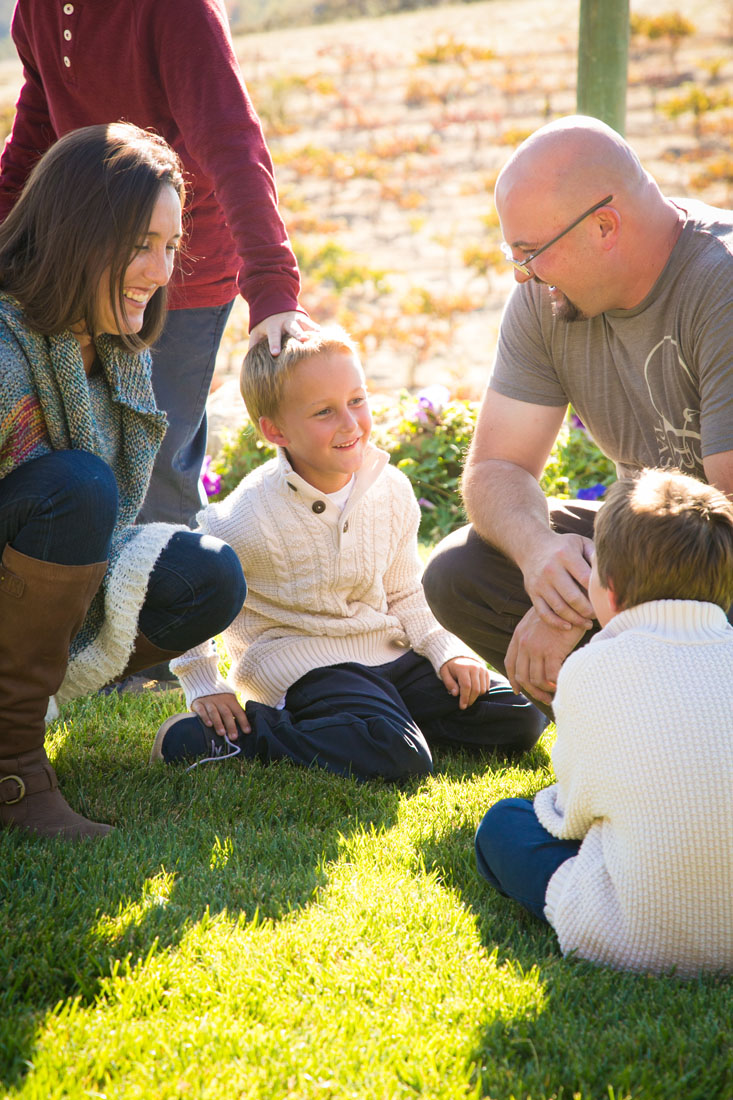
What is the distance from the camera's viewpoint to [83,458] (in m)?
2.35

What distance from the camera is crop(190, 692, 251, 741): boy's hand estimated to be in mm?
2746

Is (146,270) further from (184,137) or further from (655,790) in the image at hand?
(655,790)

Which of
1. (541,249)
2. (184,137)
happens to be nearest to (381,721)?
(541,249)

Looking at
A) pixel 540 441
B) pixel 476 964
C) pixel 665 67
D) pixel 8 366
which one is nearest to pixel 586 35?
pixel 540 441

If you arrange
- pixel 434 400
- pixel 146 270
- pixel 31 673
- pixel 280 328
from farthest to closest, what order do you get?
pixel 434 400, pixel 280 328, pixel 146 270, pixel 31 673

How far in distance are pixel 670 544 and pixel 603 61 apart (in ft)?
10.9

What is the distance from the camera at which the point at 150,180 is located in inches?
95.7

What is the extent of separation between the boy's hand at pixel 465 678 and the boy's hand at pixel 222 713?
561 mm

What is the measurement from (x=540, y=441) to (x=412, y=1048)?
1660mm

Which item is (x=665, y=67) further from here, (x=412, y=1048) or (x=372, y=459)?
(x=412, y=1048)

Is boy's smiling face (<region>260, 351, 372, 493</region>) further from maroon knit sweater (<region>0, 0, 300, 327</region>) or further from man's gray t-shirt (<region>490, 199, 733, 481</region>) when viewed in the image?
man's gray t-shirt (<region>490, 199, 733, 481</region>)

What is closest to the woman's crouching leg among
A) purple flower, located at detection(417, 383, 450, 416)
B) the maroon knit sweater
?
the maroon knit sweater

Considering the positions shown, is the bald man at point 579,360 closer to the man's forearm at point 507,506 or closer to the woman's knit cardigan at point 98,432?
the man's forearm at point 507,506

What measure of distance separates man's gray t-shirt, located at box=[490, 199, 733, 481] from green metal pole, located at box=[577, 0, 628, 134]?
6.49 feet
